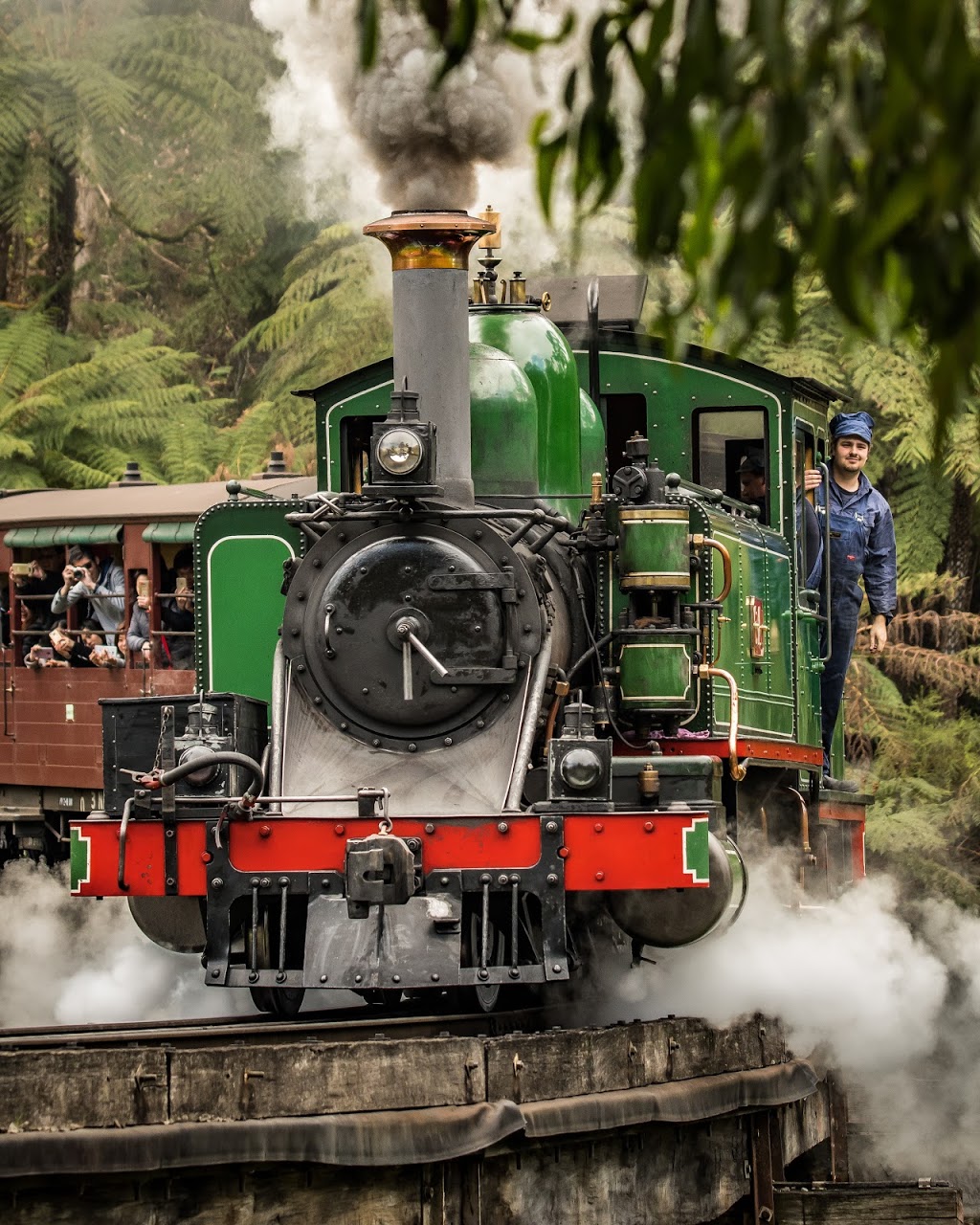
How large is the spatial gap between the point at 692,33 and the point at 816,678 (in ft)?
26.2

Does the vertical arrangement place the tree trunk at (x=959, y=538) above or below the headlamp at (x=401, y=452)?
above

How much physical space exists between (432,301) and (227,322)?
16844mm

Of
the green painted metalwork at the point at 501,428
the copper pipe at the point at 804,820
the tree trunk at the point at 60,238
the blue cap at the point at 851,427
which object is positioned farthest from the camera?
the tree trunk at the point at 60,238

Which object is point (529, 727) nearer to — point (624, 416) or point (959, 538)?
point (624, 416)

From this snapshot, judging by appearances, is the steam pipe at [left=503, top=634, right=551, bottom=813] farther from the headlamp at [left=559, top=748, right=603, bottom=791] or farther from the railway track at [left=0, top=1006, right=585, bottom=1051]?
the railway track at [left=0, top=1006, right=585, bottom=1051]

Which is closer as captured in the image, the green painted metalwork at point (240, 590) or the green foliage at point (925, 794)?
the green painted metalwork at point (240, 590)

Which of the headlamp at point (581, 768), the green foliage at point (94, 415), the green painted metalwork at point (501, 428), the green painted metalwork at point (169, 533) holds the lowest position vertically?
the headlamp at point (581, 768)

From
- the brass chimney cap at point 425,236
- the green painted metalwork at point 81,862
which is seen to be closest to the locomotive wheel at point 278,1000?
the green painted metalwork at point 81,862

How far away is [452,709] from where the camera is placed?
25.6 ft

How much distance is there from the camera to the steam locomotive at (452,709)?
7355mm

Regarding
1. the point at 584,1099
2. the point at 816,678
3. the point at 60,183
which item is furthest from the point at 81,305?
the point at 584,1099

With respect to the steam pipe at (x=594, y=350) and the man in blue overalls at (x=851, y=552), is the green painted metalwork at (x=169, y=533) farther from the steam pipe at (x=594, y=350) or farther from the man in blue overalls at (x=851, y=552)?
the steam pipe at (x=594, y=350)

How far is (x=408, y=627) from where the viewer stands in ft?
25.2

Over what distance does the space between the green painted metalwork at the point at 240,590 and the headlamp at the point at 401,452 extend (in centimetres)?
129
